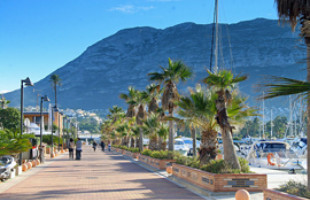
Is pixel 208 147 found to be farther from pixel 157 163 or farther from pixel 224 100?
pixel 157 163

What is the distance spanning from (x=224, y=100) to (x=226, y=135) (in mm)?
1337

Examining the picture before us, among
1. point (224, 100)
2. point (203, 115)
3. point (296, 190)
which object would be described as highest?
point (224, 100)

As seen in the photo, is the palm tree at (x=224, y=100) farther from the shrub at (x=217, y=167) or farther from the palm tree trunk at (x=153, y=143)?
the palm tree trunk at (x=153, y=143)

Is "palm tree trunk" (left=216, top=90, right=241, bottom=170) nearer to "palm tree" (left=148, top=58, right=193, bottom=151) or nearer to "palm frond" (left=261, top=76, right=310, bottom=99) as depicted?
"palm frond" (left=261, top=76, right=310, bottom=99)

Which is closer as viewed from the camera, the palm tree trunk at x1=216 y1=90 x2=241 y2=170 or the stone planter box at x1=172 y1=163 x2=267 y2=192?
the stone planter box at x1=172 y1=163 x2=267 y2=192

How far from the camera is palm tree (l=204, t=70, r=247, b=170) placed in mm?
13867

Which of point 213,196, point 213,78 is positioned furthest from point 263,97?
point 213,78

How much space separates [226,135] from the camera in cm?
1397

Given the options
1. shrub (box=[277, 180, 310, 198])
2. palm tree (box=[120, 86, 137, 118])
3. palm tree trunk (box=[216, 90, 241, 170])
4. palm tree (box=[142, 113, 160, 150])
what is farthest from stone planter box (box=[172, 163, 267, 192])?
palm tree (box=[120, 86, 137, 118])

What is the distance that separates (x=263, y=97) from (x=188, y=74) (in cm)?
1861

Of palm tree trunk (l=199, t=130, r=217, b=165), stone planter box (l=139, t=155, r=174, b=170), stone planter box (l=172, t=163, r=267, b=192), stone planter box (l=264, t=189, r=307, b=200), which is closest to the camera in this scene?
stone planter box (l=264, t=189, r=307, b=200)

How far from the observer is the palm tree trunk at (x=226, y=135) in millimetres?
13422

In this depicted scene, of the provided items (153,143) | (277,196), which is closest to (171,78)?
(153,143)

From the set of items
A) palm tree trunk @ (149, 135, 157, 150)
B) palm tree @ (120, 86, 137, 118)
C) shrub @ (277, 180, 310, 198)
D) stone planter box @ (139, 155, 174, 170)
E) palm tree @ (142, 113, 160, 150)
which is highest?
palm tree @ (120, 86, 137, 118)
